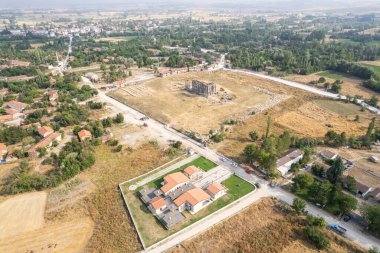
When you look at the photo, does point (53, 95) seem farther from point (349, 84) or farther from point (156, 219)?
point (349, 84)

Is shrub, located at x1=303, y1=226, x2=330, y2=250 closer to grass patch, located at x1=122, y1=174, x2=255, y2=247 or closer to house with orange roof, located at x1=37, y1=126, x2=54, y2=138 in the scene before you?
grass patch, located at x1=122, y1=174, x2=255, y2=247

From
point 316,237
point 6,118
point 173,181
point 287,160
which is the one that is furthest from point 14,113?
point 316,237

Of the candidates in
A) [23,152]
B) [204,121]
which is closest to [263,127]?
[204,121]

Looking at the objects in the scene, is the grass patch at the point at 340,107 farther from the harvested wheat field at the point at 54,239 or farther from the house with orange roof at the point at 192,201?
the harvested wheat field at the point at 54,239

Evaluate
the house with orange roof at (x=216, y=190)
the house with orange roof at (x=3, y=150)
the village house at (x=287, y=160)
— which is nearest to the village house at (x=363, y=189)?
the village house at (x=287, y=160)

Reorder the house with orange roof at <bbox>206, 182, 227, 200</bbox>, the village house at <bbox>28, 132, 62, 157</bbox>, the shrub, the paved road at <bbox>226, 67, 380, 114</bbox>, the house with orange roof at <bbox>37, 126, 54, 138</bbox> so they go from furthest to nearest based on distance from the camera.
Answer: the paved road at <bbox>226, 67, 380, 114</bbox> → the house with orange roof at <bbox>37, 126, 54, 138</bbox> → the village house at <bbox>28, 132, 62, 157</bbox> → the house with orange roof at <bbox>206, 182, 227, 200</bbox> → the shrub

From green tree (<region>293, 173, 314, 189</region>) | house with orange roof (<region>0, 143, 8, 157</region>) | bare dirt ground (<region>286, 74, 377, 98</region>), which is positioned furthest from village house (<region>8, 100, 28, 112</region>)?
bare dirt ground (<region>286, 74, 377, 98</region>)
